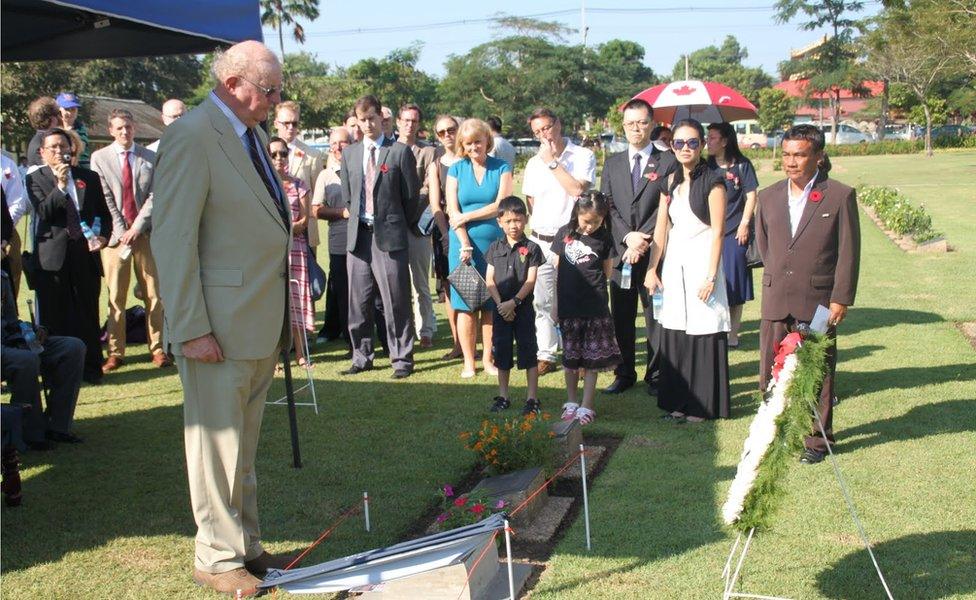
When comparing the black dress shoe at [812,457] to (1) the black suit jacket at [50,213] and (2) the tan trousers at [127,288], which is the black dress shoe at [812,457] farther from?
(1) the black suit jacket at [50,213]

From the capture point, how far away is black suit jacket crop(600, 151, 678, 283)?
7840 millimetres

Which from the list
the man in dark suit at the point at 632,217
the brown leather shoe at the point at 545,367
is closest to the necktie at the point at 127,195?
the brown leather shoe at the point at 545,367

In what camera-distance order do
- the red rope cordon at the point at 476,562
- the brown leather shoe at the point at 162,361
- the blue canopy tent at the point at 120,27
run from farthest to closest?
the brown leather shoe at the point at 162,361
the blue canopy tent at the point at 120,27
the red rope cordon at the point at 476,562

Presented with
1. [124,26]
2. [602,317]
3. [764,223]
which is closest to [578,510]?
[602,317]

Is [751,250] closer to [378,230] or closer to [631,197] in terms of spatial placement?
[631,197]

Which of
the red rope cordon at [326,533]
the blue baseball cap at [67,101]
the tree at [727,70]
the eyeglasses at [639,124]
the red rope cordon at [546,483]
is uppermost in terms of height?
the tree at [727,70]

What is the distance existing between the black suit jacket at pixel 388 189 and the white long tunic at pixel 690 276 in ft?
8.73

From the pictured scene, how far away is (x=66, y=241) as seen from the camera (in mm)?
8617

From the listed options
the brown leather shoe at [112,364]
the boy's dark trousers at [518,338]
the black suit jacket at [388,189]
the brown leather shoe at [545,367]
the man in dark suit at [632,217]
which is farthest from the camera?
the brown leather shoe at [112,364]

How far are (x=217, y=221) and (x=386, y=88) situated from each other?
282ft

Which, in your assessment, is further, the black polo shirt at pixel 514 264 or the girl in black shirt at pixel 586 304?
the black polo shirt at pixel 514 264

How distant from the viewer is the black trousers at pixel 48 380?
21.1 feet

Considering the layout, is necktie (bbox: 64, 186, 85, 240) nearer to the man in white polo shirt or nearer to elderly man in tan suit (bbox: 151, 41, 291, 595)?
the man in white polo shirt

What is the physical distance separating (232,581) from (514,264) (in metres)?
3.88
